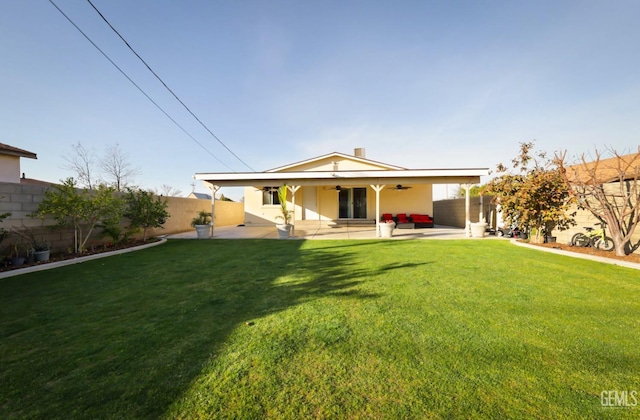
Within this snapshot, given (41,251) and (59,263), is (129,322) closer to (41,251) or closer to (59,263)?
(59,263)

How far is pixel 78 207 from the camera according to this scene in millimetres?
6570

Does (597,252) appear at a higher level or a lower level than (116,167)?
lower

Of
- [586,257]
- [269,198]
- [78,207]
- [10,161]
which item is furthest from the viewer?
[269,198]

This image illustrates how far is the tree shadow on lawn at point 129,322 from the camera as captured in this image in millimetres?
1759

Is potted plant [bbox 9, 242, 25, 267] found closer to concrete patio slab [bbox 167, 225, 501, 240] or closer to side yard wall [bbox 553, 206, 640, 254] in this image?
concrete patio slab [bbox 167, 225, 501, 240]

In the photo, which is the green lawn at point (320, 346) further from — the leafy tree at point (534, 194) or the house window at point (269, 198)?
the house window at point (269, 198)

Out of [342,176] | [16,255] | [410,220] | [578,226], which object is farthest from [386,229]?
[16,255]

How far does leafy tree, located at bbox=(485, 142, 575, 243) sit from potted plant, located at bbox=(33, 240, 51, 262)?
539 inches

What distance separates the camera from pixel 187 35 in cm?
888

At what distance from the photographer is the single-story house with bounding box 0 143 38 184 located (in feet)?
31.9

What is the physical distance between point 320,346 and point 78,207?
7862mm

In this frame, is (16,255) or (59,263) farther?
(59,263)

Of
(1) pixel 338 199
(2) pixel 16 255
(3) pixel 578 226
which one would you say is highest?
(1) pixel 338 199

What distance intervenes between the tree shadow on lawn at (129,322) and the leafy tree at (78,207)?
5.90ft
